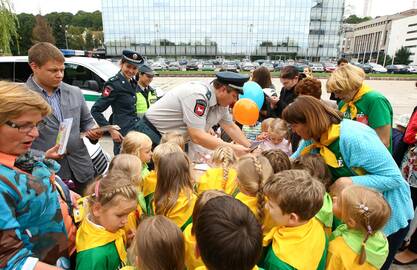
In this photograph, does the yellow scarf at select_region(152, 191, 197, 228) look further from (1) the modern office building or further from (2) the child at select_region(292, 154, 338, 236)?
(1) the modern office building

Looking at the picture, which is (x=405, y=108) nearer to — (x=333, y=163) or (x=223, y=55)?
(x=333, y=163)

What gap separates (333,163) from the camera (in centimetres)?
207

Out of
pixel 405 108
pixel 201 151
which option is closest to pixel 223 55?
pixel 405 108

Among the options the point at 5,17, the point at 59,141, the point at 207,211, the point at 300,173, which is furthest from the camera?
the point at 5,17

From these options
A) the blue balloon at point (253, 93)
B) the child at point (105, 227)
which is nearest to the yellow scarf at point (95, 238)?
the child at point (105, 227)

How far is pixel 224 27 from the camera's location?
2894 inches

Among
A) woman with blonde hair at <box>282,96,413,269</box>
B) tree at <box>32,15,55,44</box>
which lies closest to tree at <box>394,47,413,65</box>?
tree at <box>32,15,55,44</box>

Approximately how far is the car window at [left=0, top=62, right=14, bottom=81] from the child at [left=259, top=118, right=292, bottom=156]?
20.6ft

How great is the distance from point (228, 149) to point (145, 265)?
1364 millimetres

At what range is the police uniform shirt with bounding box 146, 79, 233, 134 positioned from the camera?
9.30 ft

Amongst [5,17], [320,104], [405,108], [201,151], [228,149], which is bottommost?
[405,108]

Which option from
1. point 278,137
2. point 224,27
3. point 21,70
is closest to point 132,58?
point 278,137

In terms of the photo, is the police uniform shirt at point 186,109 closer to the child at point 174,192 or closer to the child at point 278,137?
the child at point 278,137

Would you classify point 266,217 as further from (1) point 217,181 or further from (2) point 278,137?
(2) point 278,137
